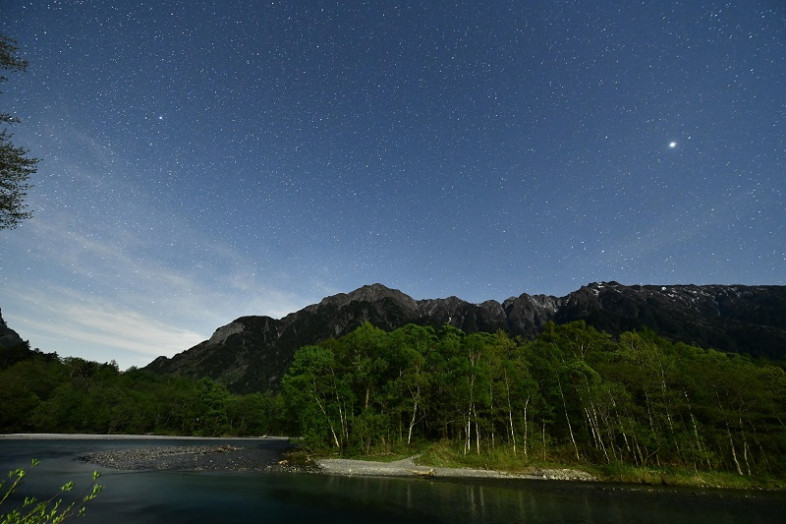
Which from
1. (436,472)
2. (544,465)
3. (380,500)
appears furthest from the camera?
(544,465)

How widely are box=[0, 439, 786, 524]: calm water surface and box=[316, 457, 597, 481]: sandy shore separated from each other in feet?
10.8

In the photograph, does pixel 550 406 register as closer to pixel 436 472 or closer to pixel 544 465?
pixel 544 465

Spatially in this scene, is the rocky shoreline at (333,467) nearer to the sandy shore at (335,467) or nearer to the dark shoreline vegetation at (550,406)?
the sandy shore at (335,467)

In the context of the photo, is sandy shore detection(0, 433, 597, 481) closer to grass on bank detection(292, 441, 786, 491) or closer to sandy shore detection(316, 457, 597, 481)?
sandy shore detection(316, 457, 597, 481)

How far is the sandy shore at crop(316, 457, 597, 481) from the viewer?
40219mm

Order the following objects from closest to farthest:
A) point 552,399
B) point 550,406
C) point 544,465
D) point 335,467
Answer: point 335,467, point 544,465, point 550,406, point 552,399

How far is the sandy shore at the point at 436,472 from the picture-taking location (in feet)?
132

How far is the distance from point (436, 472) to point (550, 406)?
61.9 feet

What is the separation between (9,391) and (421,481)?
354 feet

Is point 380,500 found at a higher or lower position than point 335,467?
higher

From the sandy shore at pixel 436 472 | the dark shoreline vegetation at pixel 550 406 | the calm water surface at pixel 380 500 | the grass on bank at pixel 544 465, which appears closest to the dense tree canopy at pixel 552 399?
the dark shoreline vegetation at pixel 550 406

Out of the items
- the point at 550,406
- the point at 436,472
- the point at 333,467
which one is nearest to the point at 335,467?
the point at 333,467

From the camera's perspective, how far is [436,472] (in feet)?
136

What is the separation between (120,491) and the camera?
29172 millimetres
